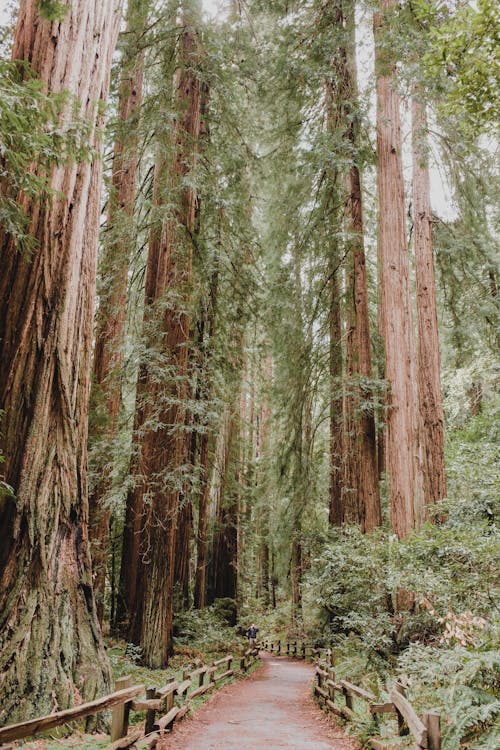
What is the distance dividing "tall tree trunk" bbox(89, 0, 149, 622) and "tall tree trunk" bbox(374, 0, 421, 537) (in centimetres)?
477

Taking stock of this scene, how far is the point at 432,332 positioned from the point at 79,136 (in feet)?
33.5

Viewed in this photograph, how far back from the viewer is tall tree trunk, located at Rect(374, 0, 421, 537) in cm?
944

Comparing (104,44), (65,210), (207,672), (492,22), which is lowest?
(207,672)

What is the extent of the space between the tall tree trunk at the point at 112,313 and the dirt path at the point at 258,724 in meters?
3.16

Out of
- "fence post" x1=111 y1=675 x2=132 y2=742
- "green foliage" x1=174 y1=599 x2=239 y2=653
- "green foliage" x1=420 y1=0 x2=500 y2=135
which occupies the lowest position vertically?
"green foliage" x1=174 y1=599 x2=239 y2=653

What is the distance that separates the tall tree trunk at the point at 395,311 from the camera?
31.0ft

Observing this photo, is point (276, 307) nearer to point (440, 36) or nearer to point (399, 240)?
point (399, 240)

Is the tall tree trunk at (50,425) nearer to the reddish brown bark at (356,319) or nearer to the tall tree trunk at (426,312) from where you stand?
the reddish brown bark at (356,319)

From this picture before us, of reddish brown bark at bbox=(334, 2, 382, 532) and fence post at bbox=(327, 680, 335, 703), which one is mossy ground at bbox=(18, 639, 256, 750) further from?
reddish brown bark at bbox=(334, 2, 382, 532)

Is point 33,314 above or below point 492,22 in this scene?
below

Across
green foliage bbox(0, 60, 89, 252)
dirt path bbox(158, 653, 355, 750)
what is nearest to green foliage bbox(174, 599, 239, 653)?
dirt path bbox(158, 653, 355, 750)

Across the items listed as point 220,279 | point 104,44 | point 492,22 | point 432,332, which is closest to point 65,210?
point 104,44

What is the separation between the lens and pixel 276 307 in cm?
1262

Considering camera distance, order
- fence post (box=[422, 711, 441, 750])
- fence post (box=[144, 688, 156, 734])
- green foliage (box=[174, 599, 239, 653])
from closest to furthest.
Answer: fence post (box=[422, 711, 441, 750]), fence post (box=[144, 688, 156, 734]), green foliage (box=[174, 599, 239, 653])
